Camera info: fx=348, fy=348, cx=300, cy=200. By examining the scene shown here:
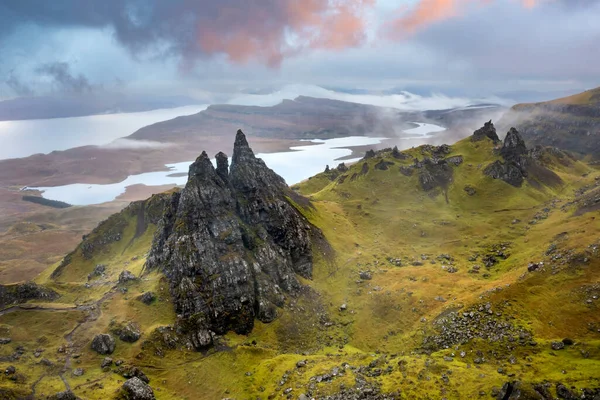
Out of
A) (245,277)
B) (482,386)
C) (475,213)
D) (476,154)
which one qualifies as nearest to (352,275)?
(245,277)

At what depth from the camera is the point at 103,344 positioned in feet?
234

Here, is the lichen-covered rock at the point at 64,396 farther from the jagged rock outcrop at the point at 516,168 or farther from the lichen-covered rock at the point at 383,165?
the jagged rock outcrop at the point at 516,168

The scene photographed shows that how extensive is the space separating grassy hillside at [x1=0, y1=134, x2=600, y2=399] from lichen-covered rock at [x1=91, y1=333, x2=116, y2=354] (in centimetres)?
133

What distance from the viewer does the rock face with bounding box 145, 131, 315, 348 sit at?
8438 cm

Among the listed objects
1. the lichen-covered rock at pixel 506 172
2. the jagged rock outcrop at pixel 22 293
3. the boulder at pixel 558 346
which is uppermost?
the lichen-covered rock at pixel 506 172

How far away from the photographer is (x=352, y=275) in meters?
107

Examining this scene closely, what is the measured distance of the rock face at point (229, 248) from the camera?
8438cm

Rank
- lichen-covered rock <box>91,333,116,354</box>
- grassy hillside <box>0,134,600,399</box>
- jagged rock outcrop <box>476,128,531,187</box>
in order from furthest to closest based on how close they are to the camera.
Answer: jagged rock outcrop <box>476,128,531,187</box> < lichen-covered rock <box>91,333,116,354</box> < grassy hillside <box>0,134,600,399</box>

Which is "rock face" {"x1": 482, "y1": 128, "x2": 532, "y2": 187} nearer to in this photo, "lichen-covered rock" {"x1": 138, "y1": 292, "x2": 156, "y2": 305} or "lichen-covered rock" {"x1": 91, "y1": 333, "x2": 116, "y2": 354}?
"lichen-covered rock" {"x1": 138, "y1": 292, "x2": 156, "y2": 305}

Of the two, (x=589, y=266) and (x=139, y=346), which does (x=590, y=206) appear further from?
(x=139, y=346)

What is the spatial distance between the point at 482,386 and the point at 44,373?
247ft

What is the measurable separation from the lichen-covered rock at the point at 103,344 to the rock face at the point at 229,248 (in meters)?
14.3

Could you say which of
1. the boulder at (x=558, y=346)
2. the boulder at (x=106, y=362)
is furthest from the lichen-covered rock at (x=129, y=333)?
the boulder at (x=558, y=346)

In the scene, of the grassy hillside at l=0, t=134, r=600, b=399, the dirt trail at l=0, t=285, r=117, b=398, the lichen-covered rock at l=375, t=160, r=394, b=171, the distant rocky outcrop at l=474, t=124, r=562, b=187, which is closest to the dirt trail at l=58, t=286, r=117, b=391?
the dirt trail at l=0, t=285, r=117, b=398
